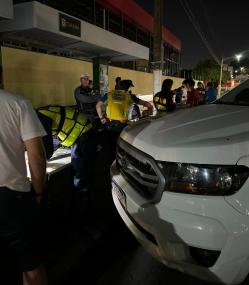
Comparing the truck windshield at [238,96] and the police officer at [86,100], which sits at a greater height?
the truck windshield at [238,96]

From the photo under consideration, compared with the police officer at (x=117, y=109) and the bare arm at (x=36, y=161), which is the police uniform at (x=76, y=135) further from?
the police officer at (x=117, y=109)

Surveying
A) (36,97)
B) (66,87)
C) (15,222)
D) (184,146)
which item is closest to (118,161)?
(184,146)

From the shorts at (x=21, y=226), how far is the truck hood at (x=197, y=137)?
929 mm

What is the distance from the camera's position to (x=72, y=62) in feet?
47.7

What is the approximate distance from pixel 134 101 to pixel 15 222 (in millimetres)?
4378

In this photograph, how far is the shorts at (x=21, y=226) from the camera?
2.12 metres

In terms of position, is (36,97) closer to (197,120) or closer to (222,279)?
(197,120)

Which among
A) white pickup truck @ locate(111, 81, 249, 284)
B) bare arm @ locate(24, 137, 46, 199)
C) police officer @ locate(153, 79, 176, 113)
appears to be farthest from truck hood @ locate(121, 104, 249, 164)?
police officer @ locate(153, 79, 176, 113)

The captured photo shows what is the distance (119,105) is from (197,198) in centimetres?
398

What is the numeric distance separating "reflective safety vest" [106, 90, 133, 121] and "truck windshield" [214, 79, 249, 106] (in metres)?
2.26

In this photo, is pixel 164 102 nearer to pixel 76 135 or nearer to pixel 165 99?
pixel 165 99

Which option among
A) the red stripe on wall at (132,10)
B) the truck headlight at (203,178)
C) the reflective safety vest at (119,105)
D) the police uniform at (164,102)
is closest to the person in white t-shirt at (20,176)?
the truck headlight at (203,178)

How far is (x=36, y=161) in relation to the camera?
2.19m

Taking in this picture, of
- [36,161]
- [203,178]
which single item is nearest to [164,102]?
[203,178]
